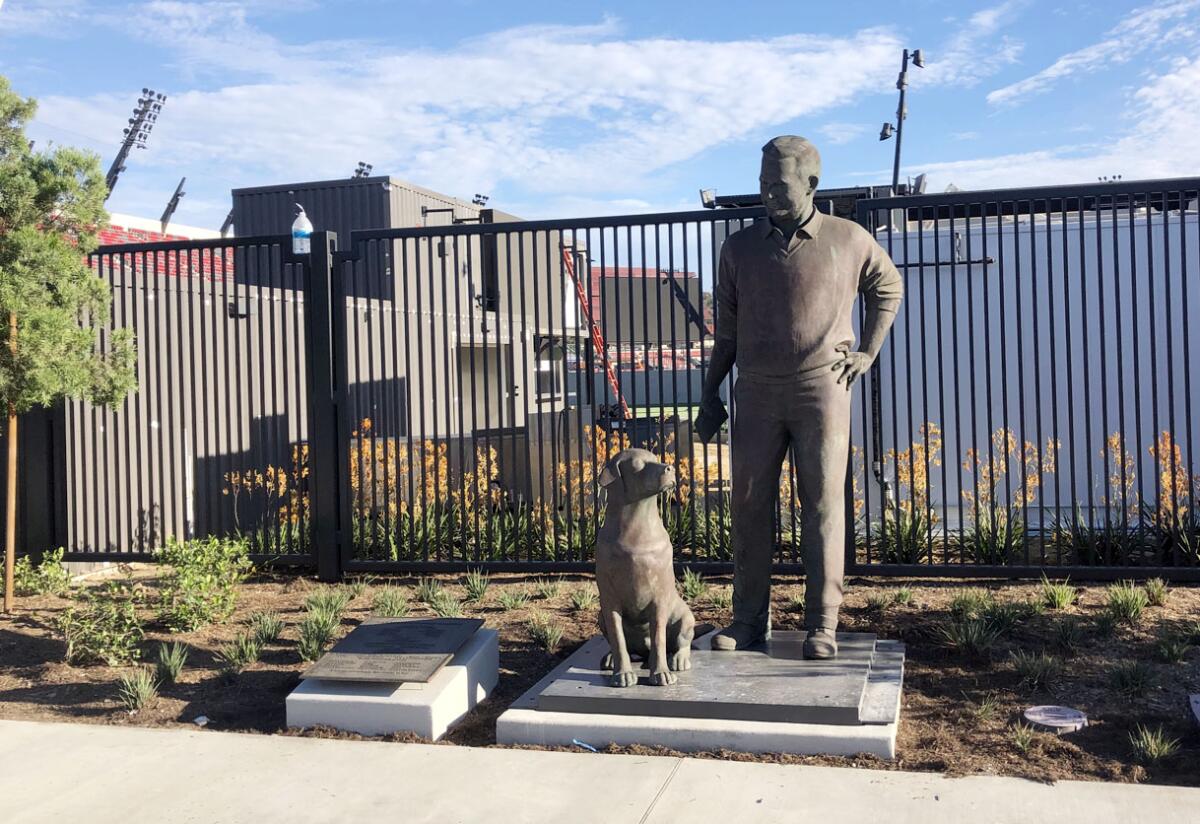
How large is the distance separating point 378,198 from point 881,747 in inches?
521

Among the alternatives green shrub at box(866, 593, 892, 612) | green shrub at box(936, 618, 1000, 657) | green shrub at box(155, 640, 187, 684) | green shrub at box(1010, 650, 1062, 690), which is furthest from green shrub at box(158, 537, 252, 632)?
green shrub at box(1010, 650, 1062, 690)

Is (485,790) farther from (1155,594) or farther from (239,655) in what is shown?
(1155,594)

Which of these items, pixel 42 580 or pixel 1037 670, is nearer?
pixel 1037 670

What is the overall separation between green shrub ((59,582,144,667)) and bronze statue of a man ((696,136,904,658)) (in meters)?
3.65

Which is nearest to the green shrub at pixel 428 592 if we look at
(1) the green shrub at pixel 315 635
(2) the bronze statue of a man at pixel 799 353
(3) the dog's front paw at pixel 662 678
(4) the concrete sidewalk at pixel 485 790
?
(1) the green shrub at pixel 315 635

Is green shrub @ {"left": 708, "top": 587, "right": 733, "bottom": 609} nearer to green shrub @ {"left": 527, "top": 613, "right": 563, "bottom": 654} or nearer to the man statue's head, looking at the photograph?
green shrub @ {"left": 527, "top": 613, "right": 563, "bottom": 654}

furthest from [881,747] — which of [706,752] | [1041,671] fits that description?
[1041,671]

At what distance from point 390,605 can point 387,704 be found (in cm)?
221

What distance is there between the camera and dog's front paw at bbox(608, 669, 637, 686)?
16.7 ft

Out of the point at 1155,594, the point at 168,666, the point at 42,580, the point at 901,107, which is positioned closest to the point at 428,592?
the point at 168,666

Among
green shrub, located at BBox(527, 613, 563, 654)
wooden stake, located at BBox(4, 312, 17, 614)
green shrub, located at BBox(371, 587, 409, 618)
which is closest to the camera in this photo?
green shrub, located at BBox(527, 613, 563, 654)

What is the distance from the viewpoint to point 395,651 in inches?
220

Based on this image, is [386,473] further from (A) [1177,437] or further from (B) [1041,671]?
(A) [1177,437]

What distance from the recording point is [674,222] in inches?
332
